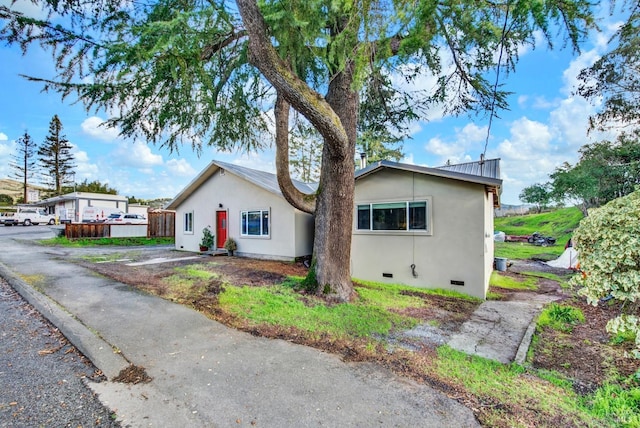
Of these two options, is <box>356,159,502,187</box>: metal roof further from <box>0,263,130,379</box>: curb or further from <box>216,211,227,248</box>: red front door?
<box>216,211,227,248</box>: red front door

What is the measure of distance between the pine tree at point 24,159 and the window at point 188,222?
137ft

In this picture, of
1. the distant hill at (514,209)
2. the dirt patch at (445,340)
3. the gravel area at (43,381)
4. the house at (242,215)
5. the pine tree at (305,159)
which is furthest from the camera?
the distant hill at (514,209)

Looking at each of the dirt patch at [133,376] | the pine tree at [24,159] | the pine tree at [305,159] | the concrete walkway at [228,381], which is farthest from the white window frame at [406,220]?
the pine tree at [24,159]

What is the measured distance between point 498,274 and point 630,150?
13.6 metres

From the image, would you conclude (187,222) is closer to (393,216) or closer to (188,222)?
(188,222)

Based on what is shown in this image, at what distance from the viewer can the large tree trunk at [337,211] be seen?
240 inches

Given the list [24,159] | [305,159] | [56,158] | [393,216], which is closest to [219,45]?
[393,216]

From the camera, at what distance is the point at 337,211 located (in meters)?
6.17

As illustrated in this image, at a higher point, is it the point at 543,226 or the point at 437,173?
the point at 437,173

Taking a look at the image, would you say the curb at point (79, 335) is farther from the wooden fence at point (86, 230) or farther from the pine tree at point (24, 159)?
the pine tree at point (24, 159)

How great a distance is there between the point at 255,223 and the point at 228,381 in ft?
33.4

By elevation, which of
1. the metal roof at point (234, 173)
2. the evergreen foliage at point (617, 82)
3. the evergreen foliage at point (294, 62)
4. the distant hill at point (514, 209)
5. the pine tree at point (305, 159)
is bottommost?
the distant hill at point (514, 209)

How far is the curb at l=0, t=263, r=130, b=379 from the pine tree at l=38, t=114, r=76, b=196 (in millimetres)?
47007

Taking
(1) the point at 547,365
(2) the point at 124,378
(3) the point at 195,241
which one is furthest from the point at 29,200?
(1) the point at 547,365
